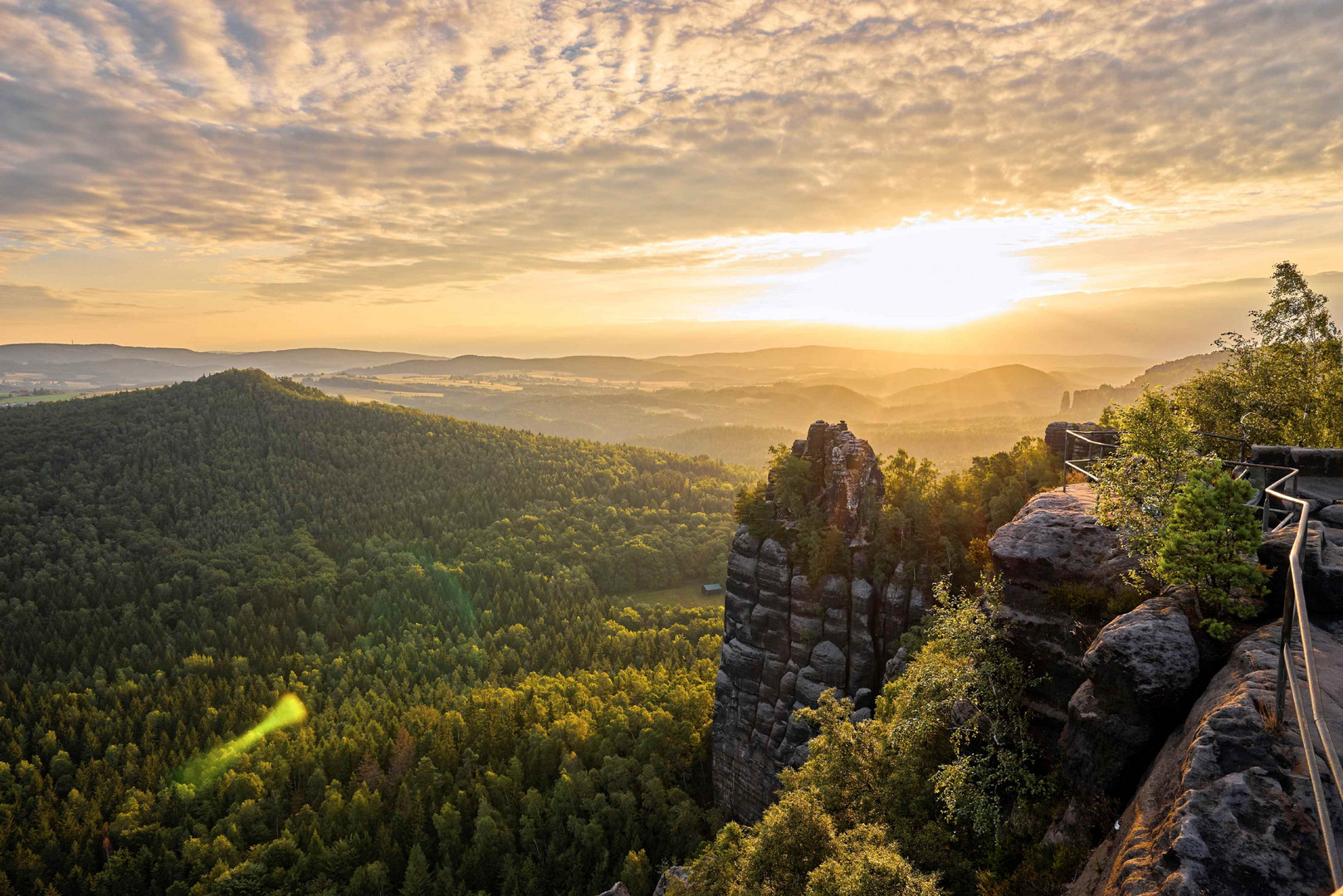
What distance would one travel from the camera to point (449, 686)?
10944cm

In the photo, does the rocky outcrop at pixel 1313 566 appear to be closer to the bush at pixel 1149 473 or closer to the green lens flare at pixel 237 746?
the bush at pixel 1149 473

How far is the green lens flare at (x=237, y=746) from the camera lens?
84.8m

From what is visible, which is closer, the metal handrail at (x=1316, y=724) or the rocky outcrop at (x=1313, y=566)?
the metal handrail at (x=1316, y=724)

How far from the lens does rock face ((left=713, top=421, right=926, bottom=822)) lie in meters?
52.1

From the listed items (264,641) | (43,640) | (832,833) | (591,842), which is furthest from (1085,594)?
(43,640)

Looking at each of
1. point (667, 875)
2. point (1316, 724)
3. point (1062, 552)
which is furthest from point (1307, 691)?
point (667, 875)

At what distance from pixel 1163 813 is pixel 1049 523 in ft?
54.1

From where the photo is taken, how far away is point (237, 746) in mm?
91312

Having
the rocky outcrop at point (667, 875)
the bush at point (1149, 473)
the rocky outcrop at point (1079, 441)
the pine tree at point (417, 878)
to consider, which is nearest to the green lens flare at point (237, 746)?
the pine tree at point (417, 878)

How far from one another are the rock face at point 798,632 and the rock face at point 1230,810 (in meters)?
32.8

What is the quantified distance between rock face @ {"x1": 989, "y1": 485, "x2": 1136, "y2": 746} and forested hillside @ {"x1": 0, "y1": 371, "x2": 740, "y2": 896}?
164 feet

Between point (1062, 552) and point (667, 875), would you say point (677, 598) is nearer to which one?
point (667, 875)

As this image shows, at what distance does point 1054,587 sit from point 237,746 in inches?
4246

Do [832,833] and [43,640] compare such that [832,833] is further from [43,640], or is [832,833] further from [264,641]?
[43,640]
